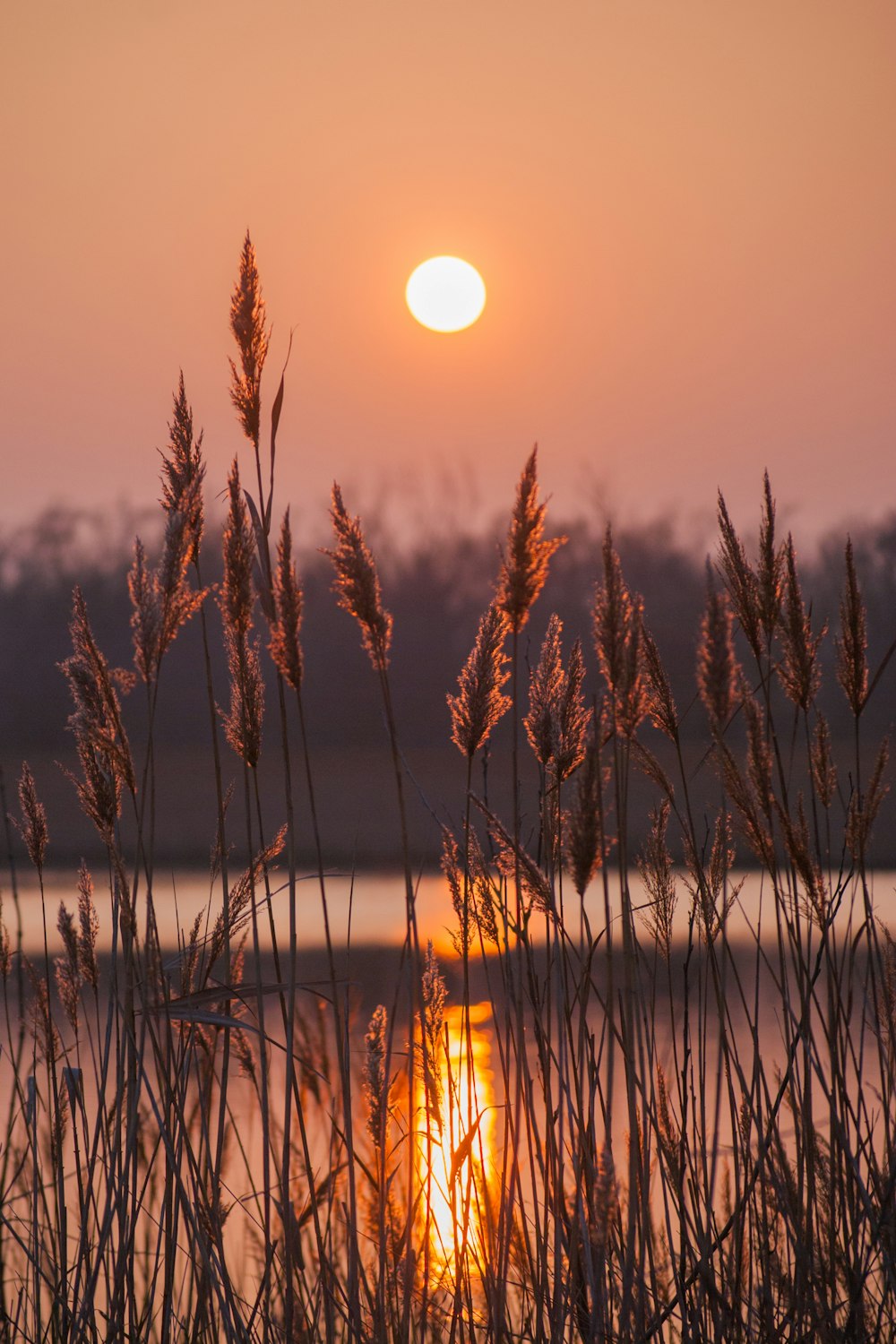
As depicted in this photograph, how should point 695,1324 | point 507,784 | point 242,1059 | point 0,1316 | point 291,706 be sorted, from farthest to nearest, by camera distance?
point 507,784 → point 291,706 → point 242,1059 → point 0,1316 → point 695,1324

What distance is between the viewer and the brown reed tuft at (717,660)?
133 centimetres

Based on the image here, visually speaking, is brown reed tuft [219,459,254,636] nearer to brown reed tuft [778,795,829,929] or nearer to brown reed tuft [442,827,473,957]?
brown reed tuft [442,827,473,957]

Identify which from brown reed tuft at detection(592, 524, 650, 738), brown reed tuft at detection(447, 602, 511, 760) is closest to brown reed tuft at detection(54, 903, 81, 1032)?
brown reed tuft at detection(447, 602, 511, 760)

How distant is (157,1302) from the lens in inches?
114

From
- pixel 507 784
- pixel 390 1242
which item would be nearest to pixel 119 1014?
pixel 390 1242

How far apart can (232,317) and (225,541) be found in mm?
313

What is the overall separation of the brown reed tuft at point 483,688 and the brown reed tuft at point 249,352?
1.34ft

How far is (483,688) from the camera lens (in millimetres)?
1565

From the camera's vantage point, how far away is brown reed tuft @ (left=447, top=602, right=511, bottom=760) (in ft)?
5.13

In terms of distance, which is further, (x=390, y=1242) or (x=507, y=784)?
(x=507, y=784)

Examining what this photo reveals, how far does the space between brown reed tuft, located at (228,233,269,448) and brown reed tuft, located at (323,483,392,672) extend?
0.25 m

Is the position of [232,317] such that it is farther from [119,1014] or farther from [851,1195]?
[851,1195]

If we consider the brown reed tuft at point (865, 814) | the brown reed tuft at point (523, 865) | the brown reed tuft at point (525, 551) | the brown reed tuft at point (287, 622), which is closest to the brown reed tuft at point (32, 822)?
the brown reed tuft at point (287, 622)

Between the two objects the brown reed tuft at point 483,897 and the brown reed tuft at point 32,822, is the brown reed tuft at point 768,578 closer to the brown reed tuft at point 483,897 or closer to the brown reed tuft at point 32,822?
the brown reed tuft at point 483,897
